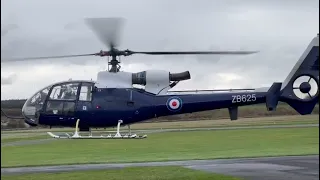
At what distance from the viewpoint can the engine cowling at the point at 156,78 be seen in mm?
17955

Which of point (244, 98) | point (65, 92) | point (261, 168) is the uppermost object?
point (65, 92)

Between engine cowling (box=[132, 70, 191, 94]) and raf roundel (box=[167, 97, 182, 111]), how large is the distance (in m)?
0.70

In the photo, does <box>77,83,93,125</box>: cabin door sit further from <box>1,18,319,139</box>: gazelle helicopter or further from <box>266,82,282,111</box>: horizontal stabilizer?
<box>266,82,282,111</box>: horizontal stabilizer

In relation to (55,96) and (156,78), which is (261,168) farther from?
(55,96)

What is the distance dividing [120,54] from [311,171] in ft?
50.3

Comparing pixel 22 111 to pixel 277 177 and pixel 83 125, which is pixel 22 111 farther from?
pixel 277 177

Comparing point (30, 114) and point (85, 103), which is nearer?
point (85, 103)

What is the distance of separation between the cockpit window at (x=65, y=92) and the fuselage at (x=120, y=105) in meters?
0.05

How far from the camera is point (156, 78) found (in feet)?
60.2

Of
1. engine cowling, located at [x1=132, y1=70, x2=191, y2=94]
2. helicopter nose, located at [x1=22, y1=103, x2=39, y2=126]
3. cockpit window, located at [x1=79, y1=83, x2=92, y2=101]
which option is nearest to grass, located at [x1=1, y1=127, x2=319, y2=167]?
helicopter nose, located at [x1=22, y1=103, x2=39, y2=126]

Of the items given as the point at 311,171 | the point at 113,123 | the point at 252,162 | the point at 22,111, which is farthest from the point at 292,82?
the point at 252,162

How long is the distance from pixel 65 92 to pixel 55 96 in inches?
15.7

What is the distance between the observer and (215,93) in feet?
64.5

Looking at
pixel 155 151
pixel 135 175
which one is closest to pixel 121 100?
pixel 135 175
